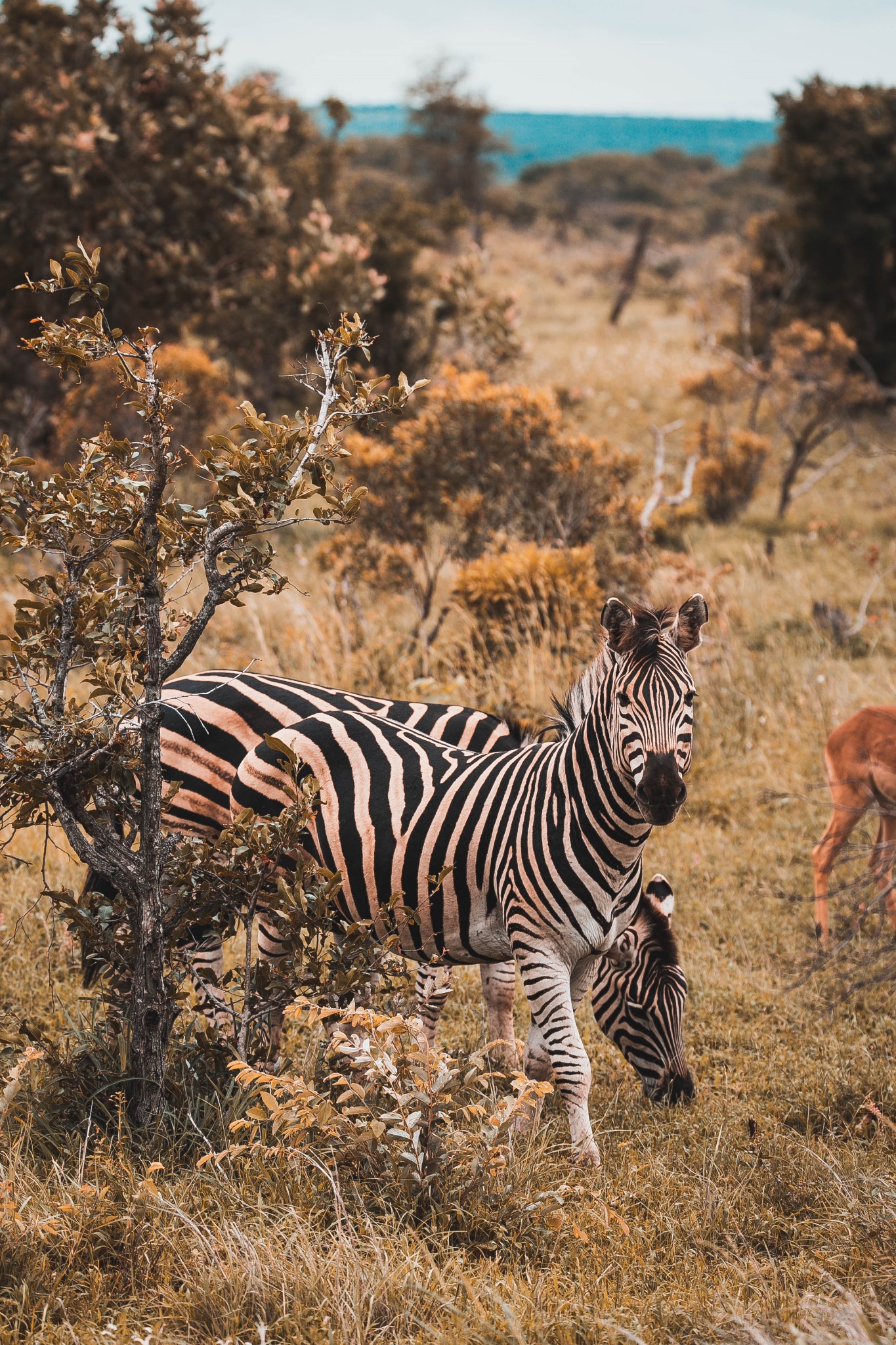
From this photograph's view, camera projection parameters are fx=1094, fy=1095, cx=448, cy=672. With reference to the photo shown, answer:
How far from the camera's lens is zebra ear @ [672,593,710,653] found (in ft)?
12.5

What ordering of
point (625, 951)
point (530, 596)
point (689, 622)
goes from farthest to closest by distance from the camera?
point (530, 596), point (625, 951), point (689, 622)

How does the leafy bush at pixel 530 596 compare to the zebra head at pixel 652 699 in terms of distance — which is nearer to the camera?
the zebra head at pixel 652 699

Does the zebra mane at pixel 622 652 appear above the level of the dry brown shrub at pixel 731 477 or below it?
below

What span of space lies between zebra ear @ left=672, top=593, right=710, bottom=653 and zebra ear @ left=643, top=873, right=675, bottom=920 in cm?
128

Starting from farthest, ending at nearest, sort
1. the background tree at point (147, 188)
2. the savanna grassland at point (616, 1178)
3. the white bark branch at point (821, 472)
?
the white bark branch at point (821, 472)
the background tree at point (147, 188)
the savanna grassland at point (616, 1178)

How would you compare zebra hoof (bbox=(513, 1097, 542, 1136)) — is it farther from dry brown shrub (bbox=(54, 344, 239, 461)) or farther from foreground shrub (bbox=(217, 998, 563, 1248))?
dry brown shrub (bbox=(54, 344, 239, 461))

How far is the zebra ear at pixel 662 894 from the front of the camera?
4723 mm

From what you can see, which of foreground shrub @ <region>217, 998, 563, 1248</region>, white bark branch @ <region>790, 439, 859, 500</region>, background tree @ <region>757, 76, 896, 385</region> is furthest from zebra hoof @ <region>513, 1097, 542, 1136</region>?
background tree @ <region>757, 76, 896, 385</region>

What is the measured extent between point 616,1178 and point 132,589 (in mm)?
2586

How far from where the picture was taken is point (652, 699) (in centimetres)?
359

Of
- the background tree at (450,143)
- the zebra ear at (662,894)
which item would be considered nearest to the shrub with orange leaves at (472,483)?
the zebra ear at (662,894)

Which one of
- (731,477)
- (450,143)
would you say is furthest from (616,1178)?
(450,143)

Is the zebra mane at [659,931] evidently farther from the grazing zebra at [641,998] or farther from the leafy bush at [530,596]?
the leafy bush at [530,596]

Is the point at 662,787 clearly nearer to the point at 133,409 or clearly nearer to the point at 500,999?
the point at 500,999
